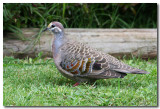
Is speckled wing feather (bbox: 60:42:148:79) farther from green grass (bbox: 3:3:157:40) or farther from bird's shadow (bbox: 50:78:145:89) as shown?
green grass (bbox: 3:3:157:40)

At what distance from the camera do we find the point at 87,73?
380cm

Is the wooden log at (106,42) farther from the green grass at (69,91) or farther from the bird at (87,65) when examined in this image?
the bird at (87,65)

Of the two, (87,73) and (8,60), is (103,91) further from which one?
(8,60)

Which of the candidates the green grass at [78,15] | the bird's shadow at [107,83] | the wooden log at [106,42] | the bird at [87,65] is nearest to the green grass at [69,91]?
the bird's shadow at [107,83]

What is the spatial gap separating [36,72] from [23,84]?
710mm

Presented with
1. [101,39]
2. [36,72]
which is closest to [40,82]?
[36,72]

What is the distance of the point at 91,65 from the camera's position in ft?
12.4

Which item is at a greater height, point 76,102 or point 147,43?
point 147,43

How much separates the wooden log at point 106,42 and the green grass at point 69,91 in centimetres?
113

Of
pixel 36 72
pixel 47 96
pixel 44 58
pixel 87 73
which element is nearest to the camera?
pixel 47 96

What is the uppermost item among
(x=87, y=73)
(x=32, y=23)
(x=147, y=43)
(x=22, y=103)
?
(x=32, y=23)

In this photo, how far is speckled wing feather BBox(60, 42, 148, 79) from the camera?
3785mm

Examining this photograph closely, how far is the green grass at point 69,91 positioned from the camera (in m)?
3.16

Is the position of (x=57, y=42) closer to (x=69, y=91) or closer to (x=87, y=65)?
(x=87, y=65)
